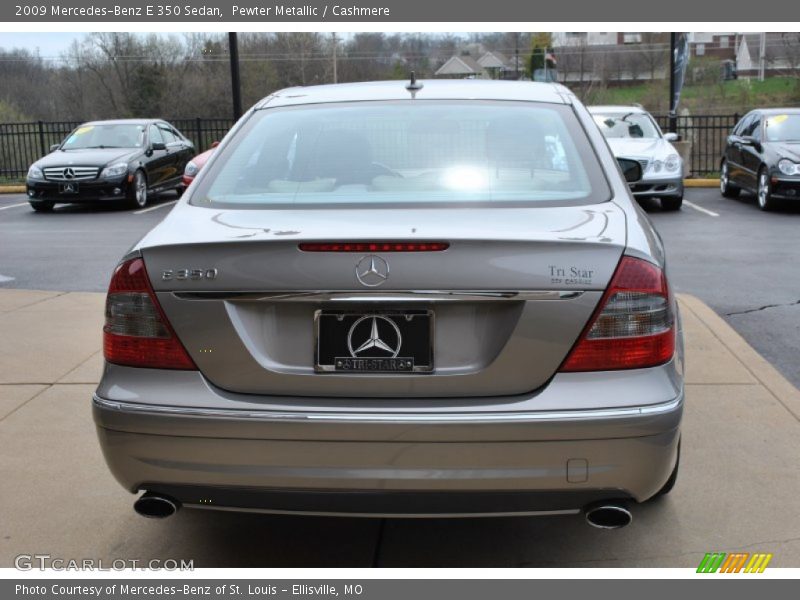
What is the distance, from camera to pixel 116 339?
299cm

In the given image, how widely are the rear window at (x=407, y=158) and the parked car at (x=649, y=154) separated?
33.0 feet

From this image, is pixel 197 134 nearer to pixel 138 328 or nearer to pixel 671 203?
pixel 671 203

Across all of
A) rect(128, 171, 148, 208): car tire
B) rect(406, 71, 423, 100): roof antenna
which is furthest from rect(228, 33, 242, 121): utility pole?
rect(406, 71, 423, 100): roof antenna

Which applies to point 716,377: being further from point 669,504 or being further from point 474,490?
point 474,490

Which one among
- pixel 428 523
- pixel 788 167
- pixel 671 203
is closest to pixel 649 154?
pixel 671 203

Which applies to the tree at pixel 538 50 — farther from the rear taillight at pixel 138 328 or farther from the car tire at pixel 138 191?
the rear taillight at pixel 138 328

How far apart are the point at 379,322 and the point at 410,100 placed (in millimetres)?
1409

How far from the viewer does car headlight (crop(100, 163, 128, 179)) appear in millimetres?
15516

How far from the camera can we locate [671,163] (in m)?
14.2

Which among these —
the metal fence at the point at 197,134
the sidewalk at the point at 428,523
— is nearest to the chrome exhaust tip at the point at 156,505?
the sidewalk at the point at 428,523

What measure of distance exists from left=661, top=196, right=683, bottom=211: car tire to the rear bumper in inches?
472

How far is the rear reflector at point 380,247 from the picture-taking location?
9.05 ft

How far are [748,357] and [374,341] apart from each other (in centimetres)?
378
